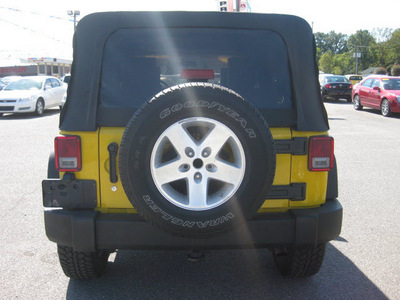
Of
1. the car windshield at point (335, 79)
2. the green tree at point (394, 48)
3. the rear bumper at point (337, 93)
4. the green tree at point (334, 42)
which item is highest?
the green tree at point (334, 42)

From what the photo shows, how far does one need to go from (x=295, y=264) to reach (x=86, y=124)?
1.83m

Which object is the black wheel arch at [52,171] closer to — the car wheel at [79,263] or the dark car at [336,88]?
the car wheel at [79,263]

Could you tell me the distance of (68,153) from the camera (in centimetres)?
283

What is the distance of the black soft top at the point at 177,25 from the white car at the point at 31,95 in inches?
555

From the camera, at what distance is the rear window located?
298 cm

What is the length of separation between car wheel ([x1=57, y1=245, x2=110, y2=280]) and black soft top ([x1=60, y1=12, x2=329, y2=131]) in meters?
0.94

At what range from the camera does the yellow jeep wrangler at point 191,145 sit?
2.52 m

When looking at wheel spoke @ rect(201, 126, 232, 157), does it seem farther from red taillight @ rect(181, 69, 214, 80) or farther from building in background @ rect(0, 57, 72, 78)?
building in background @ rect(0, 57, 72, 78)

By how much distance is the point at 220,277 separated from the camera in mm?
3490

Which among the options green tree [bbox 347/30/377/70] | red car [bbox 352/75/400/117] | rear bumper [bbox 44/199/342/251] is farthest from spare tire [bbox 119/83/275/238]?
green tree [bbox 347/30/377/70]

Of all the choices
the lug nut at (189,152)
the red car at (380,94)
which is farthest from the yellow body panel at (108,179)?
the red car at (380,94)

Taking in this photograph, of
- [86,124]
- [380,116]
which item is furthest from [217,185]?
[380,116]

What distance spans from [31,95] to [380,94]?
1351 cm

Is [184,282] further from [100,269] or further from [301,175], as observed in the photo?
[301,175]
